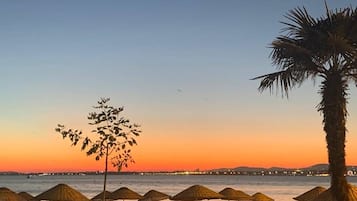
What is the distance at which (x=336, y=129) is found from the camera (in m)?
10.9

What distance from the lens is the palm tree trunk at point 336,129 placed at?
429 inches

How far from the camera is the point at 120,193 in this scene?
30.2m

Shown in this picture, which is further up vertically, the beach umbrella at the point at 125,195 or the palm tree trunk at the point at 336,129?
the palm tree trunk at the point at 336,129

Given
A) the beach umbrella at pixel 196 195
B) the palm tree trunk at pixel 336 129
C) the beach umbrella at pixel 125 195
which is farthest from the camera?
the beach umbrella at pixel 125 195

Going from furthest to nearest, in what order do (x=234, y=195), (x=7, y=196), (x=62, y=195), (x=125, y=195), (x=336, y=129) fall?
(x=125, y=195) < (x=234, y=195) < (x=7, y=196) < (x=62, y=195) < (x=336, y=129)

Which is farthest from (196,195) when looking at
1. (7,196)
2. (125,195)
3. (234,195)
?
(7,196)

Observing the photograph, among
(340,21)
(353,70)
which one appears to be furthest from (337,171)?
(340,21)

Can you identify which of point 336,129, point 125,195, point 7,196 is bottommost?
point 7,196

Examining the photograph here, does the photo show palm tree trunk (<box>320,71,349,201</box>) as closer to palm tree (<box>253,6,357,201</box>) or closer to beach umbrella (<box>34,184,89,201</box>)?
palm tree (<box>253,6,357,201</box>)

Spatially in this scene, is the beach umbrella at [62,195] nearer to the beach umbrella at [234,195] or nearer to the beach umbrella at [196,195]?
the beach umbrella at [196,195]

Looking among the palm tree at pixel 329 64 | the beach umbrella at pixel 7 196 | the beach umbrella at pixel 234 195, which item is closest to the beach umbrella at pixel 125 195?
the beach umbrella at pixel 234 195

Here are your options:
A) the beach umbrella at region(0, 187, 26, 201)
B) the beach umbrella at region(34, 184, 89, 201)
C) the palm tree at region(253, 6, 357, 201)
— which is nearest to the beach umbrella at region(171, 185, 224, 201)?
the beach umbrella at region(34, 184, 89, 201)

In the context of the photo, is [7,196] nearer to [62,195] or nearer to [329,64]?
[62,195]

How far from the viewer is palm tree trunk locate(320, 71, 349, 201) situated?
10906 millimetres
